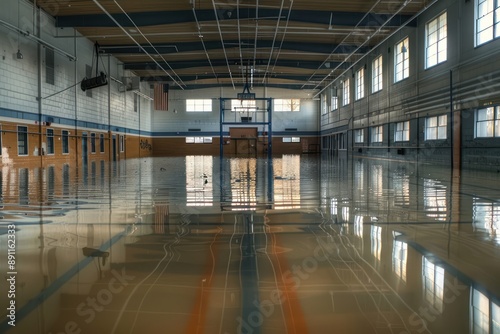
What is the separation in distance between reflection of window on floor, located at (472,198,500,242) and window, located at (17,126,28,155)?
64.0ft

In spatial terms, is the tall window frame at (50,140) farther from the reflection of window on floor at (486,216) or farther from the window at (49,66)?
the reflection of window on floor at (486,216)

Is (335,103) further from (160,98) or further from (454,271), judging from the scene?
(454,271)

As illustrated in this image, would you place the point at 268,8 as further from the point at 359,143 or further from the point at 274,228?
the point at 274,228

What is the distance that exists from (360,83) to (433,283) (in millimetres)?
29571

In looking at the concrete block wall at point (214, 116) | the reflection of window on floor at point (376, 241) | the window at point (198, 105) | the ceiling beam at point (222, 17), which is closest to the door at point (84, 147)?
the ceiling beam at point (222, 17)

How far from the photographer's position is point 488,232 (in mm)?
3992

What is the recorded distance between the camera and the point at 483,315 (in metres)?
2.06

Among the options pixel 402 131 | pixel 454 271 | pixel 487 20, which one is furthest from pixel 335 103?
pixel 454 271

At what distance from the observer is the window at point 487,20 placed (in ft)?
46.3

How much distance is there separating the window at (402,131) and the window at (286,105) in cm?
2367

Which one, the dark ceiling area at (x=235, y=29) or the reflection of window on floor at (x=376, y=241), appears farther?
the dark ceiling area at (x=235, y=29)

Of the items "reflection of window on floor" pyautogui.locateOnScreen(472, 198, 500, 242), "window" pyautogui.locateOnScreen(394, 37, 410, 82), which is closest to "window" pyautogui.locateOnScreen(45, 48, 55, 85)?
"window" pyautogui.locateOnScreen(394, 37, 410, 82)

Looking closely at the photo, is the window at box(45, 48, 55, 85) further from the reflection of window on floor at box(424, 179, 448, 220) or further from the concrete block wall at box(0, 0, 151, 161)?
the reflection of window on floor at box(424, 179, 448, 220)

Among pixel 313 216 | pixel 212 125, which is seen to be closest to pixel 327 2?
pixel 313 216
